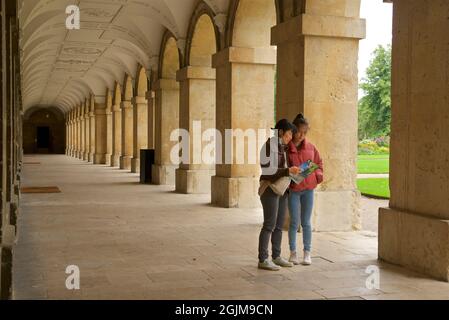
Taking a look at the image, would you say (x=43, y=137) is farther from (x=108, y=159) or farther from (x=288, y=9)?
(x=288, y=9)

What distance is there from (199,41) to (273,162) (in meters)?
9.89

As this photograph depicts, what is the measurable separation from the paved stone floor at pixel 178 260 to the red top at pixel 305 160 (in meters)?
0.95

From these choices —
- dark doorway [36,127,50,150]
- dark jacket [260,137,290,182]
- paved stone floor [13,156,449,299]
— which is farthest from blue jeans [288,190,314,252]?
dark doorway [36,127,50,150]

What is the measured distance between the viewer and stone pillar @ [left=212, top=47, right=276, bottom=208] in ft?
39.7

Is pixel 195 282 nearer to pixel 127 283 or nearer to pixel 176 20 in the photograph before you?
pixel 127 283

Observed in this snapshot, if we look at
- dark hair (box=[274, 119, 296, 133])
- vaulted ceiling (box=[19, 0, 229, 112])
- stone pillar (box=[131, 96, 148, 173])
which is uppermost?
vaulted ceiling (box=[19, 0, 229, 112])

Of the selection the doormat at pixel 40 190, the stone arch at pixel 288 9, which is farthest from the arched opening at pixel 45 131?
the stone arch at pixel 288 9

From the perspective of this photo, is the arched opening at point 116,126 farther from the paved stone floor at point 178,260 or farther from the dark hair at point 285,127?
the dark hair at point 285,127

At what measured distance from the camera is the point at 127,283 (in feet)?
18.1

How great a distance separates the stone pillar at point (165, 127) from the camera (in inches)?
721

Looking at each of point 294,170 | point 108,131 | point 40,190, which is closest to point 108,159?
point 108,131

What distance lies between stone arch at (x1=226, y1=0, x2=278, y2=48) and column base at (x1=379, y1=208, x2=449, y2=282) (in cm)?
647

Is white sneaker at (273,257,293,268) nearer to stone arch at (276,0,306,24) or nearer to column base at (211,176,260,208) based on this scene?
stone arch at (276,0,306,24)
